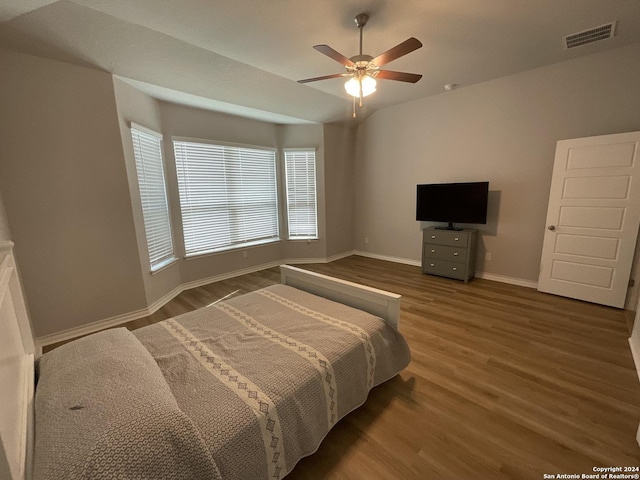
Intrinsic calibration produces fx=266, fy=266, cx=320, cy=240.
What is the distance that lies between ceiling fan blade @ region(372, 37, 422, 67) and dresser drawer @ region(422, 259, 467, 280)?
3035 mm

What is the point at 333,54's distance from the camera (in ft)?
6.61

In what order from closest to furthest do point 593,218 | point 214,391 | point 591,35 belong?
point 214,391, point 591,35, point 593,218

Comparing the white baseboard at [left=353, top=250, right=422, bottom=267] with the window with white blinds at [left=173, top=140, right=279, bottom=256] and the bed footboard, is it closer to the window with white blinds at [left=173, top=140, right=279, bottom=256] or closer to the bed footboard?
the window with white blinds at [left=173, top=140, right=279, bottom=256]

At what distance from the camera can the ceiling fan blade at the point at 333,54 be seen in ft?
6.27

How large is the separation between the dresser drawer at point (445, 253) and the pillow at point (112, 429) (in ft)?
12.9

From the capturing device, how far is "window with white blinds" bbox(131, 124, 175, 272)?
3.15 metres

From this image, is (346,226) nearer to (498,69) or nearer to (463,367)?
(498,69)

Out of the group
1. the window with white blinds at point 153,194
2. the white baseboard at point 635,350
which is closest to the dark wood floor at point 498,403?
the white baseboard at point 635,350

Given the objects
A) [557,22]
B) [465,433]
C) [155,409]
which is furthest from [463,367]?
[557,22]

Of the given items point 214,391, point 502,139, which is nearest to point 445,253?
point 502,139

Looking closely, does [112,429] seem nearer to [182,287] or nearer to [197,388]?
[197,388]

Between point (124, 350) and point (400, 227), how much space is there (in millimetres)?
4522

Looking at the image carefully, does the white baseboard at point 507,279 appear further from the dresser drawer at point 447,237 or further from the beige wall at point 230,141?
the beige wall at point 230,141

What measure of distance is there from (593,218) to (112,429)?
14.9ft
